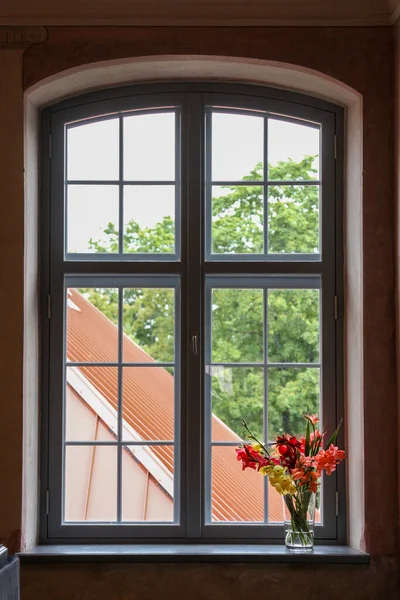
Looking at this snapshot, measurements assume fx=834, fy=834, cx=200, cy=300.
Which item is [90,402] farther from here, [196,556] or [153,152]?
[153,152]

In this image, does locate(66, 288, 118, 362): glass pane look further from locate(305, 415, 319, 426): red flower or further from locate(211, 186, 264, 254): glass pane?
locate(305, 415, 319, 426): red flower

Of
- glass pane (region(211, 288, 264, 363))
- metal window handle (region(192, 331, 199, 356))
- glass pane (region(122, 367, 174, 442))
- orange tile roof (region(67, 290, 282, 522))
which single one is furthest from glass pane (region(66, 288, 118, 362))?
glass pane (region(211, 288, 264, 363))

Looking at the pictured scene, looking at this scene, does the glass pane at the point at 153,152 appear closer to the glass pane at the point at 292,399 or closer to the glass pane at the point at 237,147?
the glass pane at the point at 237,147

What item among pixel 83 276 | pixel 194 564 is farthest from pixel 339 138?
pixel 194 564

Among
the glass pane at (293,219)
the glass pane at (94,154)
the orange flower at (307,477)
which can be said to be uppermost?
the glass pane at (94,154)

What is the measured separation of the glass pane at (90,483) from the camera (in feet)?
12.3

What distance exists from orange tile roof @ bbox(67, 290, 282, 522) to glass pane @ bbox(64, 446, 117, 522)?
21cm

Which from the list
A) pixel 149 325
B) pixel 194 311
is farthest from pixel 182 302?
pixel 149 325

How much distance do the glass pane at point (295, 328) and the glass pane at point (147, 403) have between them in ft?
1.64

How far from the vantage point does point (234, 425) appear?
3.79m

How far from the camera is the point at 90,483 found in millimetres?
3764

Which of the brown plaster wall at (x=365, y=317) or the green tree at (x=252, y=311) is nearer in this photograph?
the brown plaster wall at (x=365, y=317)

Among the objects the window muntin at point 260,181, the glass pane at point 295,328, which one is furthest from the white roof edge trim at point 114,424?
the window muntin at point 260,181

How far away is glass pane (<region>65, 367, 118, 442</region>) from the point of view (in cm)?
379
